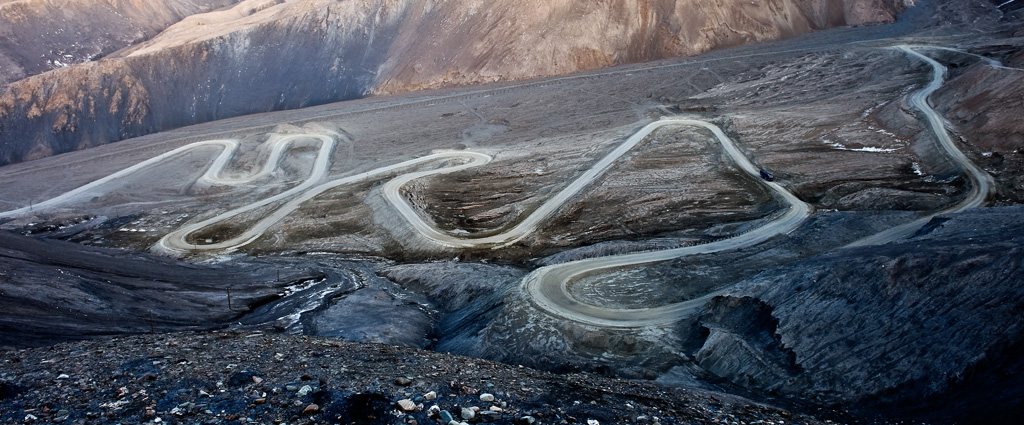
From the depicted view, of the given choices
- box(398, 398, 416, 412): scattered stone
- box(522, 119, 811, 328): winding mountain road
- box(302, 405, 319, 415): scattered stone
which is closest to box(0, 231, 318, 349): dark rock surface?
box(302, 405, 319, 415): scattered stone

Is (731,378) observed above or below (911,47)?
below

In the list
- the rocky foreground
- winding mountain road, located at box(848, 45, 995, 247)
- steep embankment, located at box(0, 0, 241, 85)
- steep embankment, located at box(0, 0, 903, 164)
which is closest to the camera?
the rocky foreground

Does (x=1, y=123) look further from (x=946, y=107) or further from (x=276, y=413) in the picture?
(x=946, y=107)

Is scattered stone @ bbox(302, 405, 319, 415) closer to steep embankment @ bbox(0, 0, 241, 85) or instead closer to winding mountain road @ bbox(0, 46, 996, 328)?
winding mountain road @ bbox(0, 46, 996, 328)

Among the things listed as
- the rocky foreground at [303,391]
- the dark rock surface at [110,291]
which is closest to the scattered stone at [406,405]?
the rocky foreground at [303,391]

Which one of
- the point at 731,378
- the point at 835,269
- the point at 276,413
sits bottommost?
the point at 731,378

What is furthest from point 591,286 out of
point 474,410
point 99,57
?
point 99,57
